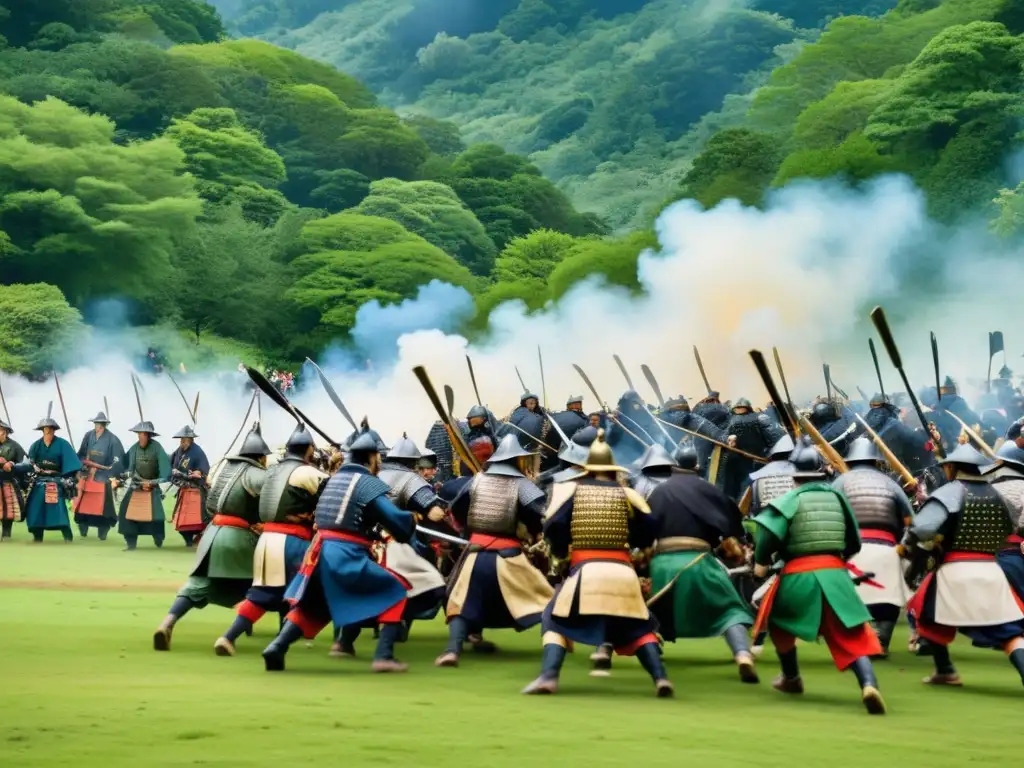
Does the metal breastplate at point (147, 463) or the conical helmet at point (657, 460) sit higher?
the metal breastplate at point (147, 463)

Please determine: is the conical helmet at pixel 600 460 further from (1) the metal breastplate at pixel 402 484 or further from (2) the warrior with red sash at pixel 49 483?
(2) the warrior with red sash at pixel 49 483

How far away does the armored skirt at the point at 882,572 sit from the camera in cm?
1095

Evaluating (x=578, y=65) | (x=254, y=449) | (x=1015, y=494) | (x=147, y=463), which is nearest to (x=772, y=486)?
(x=1015, y=494)

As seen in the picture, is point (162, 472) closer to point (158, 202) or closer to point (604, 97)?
point (158, 202)

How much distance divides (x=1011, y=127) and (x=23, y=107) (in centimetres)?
3285

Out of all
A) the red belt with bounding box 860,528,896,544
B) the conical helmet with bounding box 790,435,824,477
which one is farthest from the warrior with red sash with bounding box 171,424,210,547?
the conical helmet with bounding box 790,435,824,477

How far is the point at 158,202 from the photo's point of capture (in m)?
58.9

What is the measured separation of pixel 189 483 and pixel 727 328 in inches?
975

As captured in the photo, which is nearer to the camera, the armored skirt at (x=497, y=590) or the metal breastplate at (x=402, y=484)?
the armored skirt at (x=497, y=590)

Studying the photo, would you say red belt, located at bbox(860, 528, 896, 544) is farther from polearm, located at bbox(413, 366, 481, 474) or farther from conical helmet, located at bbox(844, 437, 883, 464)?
polearm, located at bbox(413, 366, 481, 474)

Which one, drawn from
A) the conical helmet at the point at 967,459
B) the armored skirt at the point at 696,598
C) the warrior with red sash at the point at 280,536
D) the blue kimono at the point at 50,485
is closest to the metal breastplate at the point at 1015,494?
the conical helmet at the point at 967,459

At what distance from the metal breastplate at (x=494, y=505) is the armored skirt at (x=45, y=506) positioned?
10.9 metres

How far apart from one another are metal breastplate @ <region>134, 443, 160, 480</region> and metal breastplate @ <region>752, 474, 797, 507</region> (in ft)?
32.3

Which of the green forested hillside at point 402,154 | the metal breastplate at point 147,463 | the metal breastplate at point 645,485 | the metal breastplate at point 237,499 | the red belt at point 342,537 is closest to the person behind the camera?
the red belt at point 342,537
